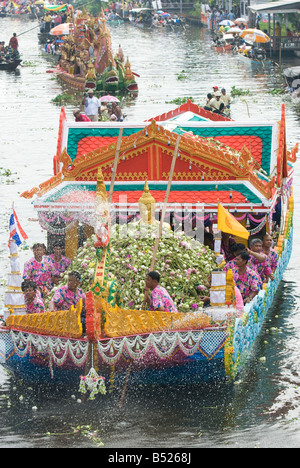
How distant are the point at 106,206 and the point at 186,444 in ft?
9.42

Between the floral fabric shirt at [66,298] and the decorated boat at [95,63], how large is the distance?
85.6 ft

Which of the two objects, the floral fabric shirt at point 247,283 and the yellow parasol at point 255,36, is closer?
the floral fabric shirt at point 247,283

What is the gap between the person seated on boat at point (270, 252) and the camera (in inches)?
535

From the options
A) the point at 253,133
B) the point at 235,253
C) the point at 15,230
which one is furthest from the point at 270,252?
the point at 15,230

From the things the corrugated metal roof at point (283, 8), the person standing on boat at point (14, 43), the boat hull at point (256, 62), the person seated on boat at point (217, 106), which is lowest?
the boat hull at point (256, 62)

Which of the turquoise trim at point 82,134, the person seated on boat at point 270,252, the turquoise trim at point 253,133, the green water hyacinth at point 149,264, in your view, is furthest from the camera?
the turquoise trim at point 82,134

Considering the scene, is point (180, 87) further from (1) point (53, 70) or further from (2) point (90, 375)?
(2) point (90, 375)

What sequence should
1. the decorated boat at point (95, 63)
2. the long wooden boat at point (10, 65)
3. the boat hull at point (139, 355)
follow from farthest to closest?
the long wooden boat at point (10, 65) → the decorated boat at point (95, 63) → the boat hull at point (139, 355)

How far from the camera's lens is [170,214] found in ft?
47.2

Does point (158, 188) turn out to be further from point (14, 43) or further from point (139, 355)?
point (14, 43)

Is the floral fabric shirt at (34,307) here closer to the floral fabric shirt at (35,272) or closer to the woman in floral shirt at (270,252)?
the floral fabric shirt at (35,272)

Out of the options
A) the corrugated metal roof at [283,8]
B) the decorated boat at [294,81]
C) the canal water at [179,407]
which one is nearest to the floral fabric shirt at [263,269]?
the canal water at [179,407]

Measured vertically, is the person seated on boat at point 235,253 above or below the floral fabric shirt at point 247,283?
above

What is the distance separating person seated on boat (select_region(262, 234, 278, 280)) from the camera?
1360 centimetres
